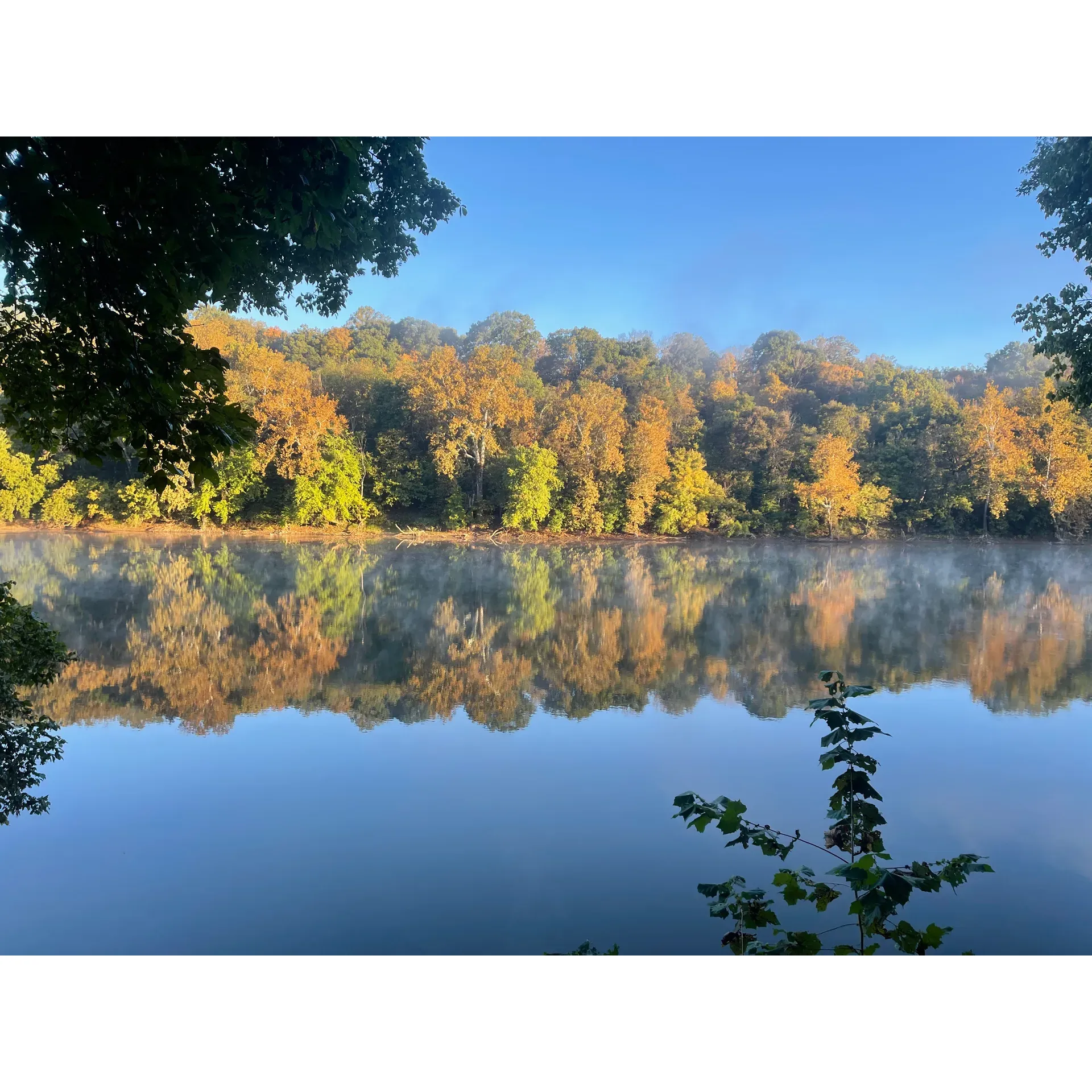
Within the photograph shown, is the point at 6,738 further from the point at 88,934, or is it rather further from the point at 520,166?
the point at 520,166

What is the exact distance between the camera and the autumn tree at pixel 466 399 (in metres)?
18.6

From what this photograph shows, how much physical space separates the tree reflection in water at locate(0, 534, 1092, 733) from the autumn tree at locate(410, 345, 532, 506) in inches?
173

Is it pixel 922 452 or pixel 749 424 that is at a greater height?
pixel 749 424

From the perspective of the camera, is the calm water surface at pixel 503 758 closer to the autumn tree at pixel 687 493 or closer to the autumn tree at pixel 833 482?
the autumn tree at pixel 833 482

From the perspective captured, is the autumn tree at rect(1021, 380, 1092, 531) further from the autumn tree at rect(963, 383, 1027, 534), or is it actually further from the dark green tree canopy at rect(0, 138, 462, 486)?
the dark green tree canopy at rect(0, 138, 462, 486)

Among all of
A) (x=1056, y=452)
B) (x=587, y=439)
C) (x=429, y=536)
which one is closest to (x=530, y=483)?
(x=587, y=439)

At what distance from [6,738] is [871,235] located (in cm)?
1893

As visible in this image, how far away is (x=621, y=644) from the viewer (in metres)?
8.86

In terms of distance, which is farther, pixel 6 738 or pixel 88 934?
pixel 6 738
